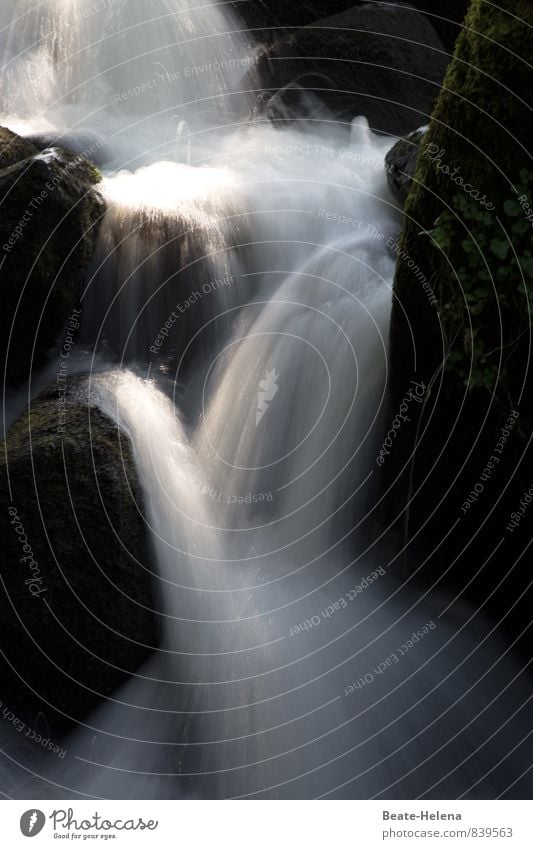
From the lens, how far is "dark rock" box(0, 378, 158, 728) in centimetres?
386

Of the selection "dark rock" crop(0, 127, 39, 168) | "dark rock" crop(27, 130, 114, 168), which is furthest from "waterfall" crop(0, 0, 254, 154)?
"dark rock" crop(0, 127, 39, 168)

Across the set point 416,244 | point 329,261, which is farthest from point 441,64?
point 416,244

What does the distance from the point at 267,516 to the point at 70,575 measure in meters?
1.14

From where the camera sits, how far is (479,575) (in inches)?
153

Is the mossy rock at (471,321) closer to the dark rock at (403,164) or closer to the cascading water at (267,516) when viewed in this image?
the cascading water at (267,516)

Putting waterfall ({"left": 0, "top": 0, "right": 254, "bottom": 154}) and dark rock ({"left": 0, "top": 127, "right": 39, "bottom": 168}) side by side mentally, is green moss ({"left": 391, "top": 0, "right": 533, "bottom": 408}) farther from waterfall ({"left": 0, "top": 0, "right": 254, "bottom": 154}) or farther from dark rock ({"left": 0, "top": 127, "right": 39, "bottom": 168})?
waterfall ({"left": 0, "top": 0, "right": 254, "bottom": 154})

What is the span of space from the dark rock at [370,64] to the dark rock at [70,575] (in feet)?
17.0

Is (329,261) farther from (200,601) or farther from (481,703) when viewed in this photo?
(481,703)

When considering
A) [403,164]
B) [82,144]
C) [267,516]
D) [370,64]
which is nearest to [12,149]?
[82,144]

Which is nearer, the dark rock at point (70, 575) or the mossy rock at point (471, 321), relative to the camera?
the mossy rock at point (471, 321)

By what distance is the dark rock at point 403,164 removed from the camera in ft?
19.1
